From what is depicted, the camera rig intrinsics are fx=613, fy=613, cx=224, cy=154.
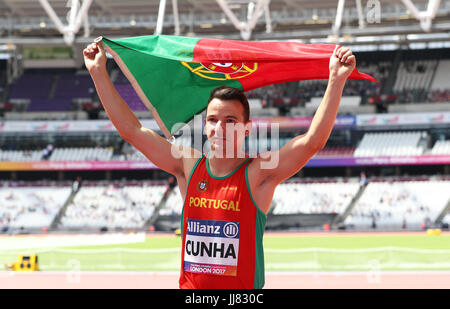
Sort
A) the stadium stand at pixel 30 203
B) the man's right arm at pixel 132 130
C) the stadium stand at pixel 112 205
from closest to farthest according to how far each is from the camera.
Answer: the man's right arm at pixel 132 130 < the stadium stand at pixel 112 205 < the stadium stand at pixel 30 203

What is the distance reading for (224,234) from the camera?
3.46 metres

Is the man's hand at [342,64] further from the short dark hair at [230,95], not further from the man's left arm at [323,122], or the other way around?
the short dark hair at [230,95]

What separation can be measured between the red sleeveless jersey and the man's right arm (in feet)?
1.01

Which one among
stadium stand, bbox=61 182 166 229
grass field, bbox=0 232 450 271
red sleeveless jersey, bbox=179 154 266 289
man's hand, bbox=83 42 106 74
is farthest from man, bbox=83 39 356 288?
stadium stand, bbox=61 182 166 229

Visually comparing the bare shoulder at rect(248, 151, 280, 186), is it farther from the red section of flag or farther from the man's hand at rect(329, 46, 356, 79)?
the red section of flag

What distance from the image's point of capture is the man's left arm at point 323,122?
10.7 ft

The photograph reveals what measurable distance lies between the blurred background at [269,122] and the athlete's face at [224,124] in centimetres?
2887

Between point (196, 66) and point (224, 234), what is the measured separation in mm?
1459

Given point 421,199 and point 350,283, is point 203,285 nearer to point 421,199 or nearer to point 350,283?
point 350,283

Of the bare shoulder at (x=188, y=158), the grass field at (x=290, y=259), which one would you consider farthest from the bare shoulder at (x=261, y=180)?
the grass field at (x=290, y=259)

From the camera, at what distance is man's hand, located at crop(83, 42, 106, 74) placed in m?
3.77
